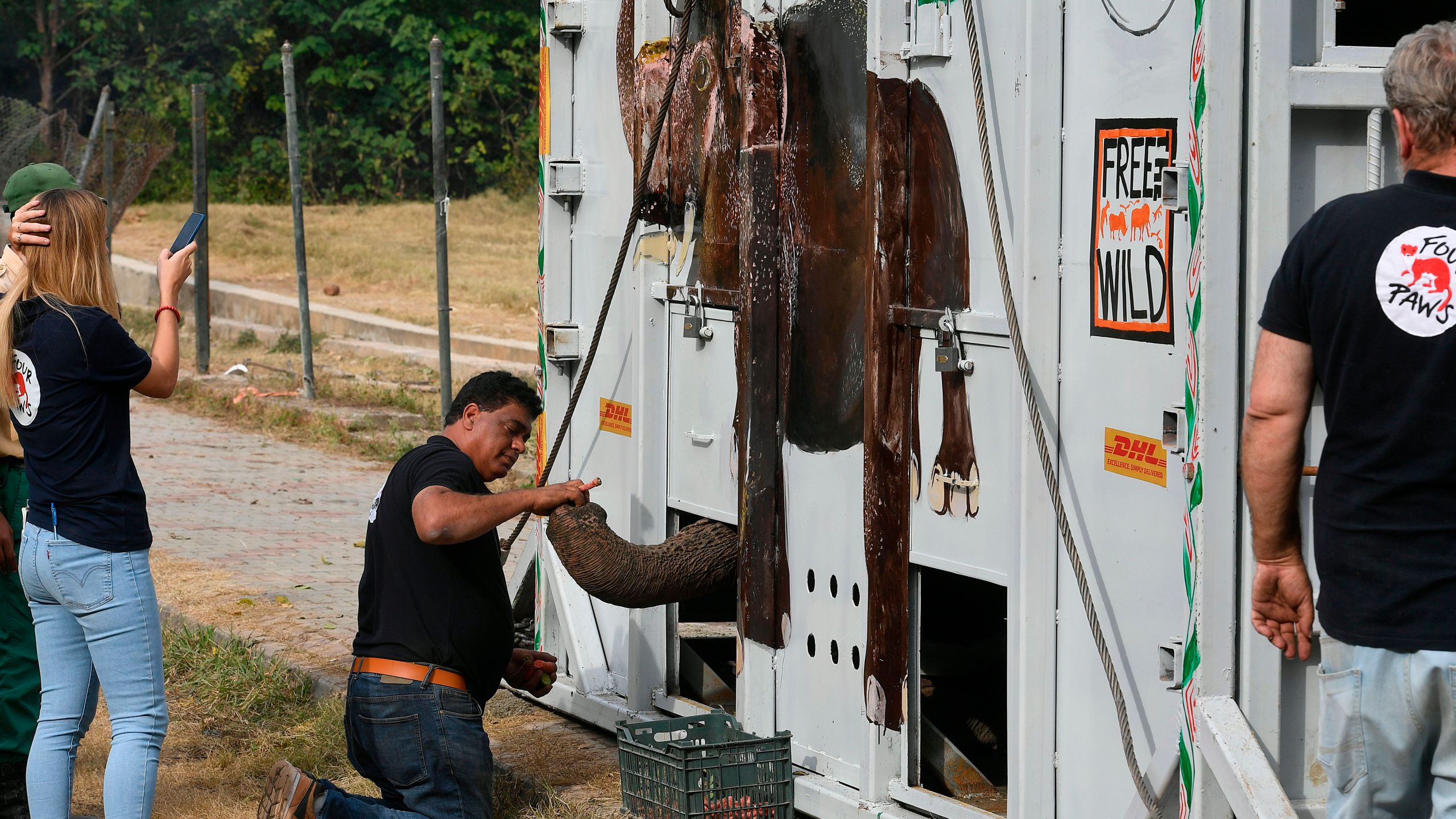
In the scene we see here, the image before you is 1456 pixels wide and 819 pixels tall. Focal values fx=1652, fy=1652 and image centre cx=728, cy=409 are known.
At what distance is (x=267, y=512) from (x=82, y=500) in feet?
19.5

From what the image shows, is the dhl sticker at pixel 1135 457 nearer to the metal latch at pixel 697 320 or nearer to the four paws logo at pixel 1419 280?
the four paws logo at pixel 1419 280

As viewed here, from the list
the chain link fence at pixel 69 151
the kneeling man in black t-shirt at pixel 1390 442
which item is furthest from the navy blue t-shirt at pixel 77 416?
the chain link fence at pixel 69 151

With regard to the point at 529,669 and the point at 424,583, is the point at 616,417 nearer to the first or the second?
the point at 529,669

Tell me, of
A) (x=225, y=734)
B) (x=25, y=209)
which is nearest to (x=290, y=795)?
(x=25, y=209)

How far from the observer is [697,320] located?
5.26m

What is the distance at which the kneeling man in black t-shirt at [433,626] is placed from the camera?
14.0 feet

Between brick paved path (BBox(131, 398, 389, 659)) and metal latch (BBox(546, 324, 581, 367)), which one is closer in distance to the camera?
metal latch (BBox(546, 324, 581, 367))

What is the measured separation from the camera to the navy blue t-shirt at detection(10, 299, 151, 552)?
4086mm

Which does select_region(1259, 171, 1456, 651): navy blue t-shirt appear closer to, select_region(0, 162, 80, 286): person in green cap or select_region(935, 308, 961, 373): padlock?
select_region(935, 308, 961, 373): padlock

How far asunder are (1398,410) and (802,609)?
2451 mm

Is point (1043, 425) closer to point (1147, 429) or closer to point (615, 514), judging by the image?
point (1147, 429)

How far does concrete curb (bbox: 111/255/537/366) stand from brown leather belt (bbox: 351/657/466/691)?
35.4ft

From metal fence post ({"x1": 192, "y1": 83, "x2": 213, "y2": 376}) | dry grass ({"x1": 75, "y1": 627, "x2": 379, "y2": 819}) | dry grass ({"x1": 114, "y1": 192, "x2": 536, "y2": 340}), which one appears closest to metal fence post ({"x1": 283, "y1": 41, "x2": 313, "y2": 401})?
metal fence post ({"x1": 192, "y1": 83, "x2": 213, "y2": 376})

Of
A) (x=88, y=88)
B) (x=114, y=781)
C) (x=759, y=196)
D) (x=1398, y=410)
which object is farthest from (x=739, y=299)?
(x=88, y=88)
